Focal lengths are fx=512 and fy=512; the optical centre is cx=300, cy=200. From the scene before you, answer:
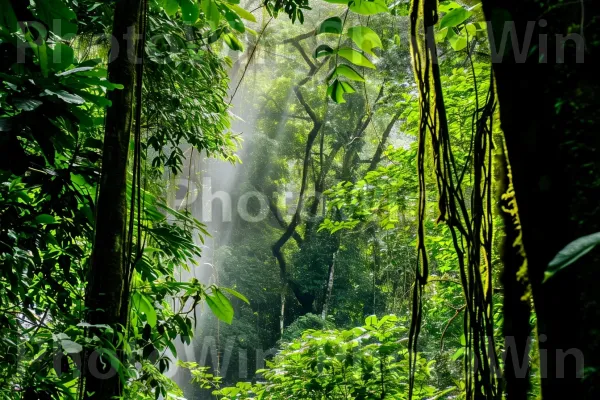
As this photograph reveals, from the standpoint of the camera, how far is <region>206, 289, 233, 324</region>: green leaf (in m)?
1.21

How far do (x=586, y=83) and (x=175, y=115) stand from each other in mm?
1968

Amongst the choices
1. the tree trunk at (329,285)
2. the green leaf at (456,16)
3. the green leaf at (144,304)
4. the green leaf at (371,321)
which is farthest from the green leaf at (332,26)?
the tree trunk at (329,285)

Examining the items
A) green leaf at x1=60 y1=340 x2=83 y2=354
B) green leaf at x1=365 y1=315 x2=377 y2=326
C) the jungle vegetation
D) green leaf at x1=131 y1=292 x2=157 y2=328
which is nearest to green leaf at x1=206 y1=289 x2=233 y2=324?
the jungle vegetation

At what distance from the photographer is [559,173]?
12.3 inches

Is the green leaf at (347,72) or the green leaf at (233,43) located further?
the green leaf at (233,43)

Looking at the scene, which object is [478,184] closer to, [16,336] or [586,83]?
[586,83]

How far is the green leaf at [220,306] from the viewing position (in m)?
1.21

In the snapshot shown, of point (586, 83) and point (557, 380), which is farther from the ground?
point (586, 83)

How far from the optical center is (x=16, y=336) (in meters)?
0.94

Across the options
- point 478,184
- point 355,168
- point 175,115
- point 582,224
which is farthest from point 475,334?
point 355,168

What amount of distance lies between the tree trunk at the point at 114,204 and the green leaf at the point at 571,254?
86 centimetres

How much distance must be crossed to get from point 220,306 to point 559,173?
103 cm

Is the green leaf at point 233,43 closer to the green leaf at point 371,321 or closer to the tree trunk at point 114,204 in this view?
the tree trunk at point 114,204

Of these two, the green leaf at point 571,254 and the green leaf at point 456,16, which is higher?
the green leaf at point 456,16
